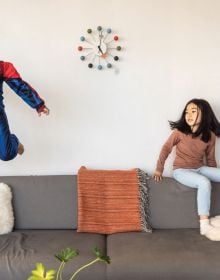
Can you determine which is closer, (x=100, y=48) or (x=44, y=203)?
(x=44, y=203)

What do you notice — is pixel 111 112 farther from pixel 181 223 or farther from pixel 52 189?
pixel 181 223

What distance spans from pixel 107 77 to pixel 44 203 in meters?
1.00

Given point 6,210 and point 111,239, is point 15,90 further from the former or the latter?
point 111,239

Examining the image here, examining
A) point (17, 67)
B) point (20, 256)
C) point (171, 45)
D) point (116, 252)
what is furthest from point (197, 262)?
point (17, 67)

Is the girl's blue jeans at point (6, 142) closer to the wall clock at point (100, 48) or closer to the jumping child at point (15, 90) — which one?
the jumping child at point (15, 90)

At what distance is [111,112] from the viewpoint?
108 inches

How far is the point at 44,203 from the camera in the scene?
252 centimetres

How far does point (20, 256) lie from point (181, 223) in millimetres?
1062

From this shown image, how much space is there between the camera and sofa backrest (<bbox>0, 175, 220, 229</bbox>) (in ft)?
8.15

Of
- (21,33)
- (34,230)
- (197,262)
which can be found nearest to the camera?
(197,262)

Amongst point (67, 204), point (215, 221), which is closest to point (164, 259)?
point (215, 221)

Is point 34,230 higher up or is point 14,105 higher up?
point 14,105

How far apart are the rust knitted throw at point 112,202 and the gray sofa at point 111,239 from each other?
64 mm

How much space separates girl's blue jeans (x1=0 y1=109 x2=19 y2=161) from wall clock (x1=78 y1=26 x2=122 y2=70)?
2.37ft
